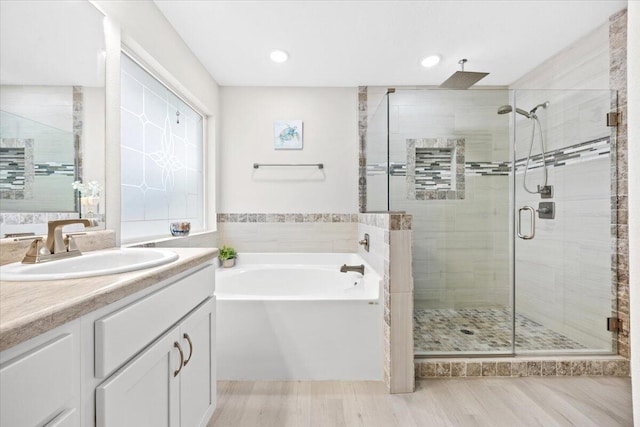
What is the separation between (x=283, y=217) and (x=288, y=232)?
0.16m

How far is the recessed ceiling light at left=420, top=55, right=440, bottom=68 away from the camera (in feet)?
8.49

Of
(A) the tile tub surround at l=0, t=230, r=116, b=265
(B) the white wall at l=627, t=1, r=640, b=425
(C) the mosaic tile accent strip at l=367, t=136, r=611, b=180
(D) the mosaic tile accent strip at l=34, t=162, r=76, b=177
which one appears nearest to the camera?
(B) the white wall at l=627, t=1, r=640, b=425

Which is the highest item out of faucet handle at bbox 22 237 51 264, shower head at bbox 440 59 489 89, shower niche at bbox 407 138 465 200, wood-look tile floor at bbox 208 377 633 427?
shower head at bbox 440 59 489 89

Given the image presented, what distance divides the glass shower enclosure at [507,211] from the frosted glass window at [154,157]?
1697 millimetres

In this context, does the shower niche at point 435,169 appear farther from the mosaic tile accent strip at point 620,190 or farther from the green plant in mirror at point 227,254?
the green plant in mirror at point 227,254

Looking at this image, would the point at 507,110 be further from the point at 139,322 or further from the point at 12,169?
the point at 12,169

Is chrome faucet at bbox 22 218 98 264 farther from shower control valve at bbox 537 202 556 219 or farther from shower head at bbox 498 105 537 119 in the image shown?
shower control valve at bbox 537 202 556 219

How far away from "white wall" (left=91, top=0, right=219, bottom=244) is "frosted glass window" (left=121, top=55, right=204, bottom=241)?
13 centimetres

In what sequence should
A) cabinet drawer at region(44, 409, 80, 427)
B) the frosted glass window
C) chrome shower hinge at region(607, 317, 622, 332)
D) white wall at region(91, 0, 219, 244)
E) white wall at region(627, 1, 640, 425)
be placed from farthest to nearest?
1. chrome shower hinge at region(607, 317, 622, 332)
2. the frosted glass window
3. white wall at region(91, 0, 219, 244)
4. cabinet drawer at region(44, 409, 80, 427)
5. white wall at region(627, 1, 640, 425)

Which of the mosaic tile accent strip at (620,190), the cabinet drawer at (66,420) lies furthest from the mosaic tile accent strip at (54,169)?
the mosaic tile accent strip at (620,190)

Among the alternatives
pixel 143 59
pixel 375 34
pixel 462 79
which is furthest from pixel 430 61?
pixel 143 59

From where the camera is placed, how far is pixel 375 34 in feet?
7.44

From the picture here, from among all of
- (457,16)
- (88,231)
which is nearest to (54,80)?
(88,231)

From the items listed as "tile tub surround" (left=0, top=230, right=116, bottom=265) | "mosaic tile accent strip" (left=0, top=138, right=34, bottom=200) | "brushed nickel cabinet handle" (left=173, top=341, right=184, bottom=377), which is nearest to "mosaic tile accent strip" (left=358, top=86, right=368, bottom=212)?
"tile tub surround" (left=0, top=230, right=116, bottom=265)
